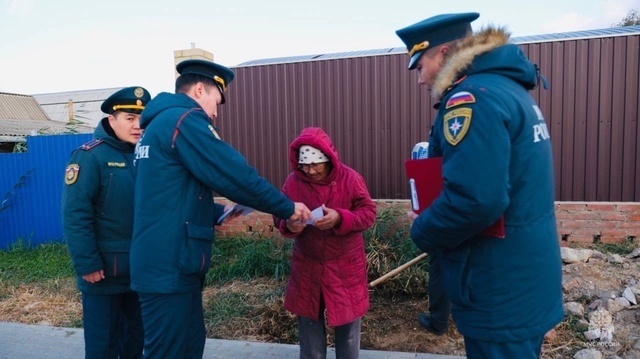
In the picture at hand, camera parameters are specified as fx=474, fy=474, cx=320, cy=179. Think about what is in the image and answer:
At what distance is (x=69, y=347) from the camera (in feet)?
13.6

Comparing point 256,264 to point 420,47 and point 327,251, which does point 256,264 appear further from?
point 420,47

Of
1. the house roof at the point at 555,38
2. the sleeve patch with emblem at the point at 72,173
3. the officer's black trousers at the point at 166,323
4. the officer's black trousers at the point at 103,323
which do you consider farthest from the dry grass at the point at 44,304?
the house roof at the point at 555,38

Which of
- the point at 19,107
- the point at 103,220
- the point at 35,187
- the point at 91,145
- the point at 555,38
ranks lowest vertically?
the point at 35,187

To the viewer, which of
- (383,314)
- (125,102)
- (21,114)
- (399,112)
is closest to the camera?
(125,102)

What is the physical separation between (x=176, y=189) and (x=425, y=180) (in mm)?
1209

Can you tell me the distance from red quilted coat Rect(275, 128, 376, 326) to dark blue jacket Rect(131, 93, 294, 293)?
2.04 ft

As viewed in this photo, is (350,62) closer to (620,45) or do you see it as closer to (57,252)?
(620,45)

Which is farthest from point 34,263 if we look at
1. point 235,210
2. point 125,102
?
point 235,210

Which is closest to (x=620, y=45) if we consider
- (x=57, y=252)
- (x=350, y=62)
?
(x=350, y=62)

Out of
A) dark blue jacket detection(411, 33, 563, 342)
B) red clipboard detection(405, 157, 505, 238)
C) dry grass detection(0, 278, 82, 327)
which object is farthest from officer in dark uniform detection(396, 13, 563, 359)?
dry grass detection(0, 278, 82, 327)

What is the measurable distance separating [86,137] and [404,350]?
6.58 meters

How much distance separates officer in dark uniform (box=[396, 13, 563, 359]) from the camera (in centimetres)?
165

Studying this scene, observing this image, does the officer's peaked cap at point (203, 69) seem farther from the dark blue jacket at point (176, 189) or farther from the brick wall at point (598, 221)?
the brick wall at point (598, 221)

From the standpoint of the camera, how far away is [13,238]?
8305 mm
